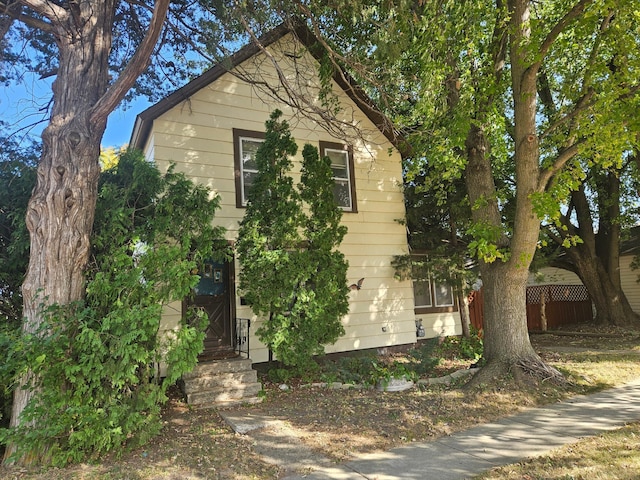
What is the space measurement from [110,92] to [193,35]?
3.92 metres

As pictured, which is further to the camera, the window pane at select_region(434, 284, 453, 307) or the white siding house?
the window pane at select_region(434, 284, 453, 307)

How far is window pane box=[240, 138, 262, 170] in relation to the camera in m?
9.32

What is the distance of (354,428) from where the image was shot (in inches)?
212

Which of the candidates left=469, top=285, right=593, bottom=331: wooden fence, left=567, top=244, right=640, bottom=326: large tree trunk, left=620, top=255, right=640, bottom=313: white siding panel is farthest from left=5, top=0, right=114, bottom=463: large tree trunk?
left=620, top=255, right=640, bottom=313: white siding panel

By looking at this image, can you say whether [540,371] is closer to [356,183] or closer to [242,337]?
[242,337]

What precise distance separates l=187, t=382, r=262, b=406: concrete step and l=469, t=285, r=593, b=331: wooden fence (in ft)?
38.8

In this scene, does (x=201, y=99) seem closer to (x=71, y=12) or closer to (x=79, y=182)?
(x=71, y=12)

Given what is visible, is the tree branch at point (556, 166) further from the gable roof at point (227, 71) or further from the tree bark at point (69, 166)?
the tree bark at point (69, 166)

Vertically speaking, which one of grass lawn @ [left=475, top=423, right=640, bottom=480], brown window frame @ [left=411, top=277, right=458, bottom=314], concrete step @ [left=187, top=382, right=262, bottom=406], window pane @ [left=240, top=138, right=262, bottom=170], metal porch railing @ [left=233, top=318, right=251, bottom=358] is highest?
window pane @ [left=240, top=138, right=262, bottom=170]

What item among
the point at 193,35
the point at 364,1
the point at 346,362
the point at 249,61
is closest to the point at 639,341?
the point at 346,362

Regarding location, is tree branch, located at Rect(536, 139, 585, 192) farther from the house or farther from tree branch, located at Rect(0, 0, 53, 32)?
tree branch, located at Rect(0, 0, 53, 32)

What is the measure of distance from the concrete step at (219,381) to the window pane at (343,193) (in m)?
4.72

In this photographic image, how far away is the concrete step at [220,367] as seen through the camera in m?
6.94

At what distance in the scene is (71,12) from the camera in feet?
19.4
